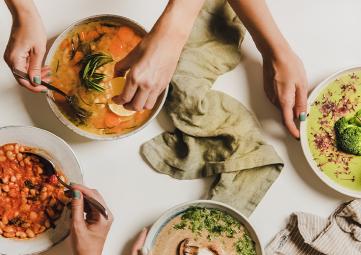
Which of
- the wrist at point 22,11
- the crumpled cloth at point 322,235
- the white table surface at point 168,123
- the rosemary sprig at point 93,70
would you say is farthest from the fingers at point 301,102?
the wrist at point 22,11

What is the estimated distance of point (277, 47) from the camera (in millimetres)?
1969

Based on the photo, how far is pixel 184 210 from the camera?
2.00 m

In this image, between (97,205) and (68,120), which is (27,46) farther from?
(97,205)

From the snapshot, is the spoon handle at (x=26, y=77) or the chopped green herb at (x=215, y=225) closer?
the spoon handle at (x=26, y=77)

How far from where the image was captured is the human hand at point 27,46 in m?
1.80

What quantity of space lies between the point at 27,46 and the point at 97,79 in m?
0.26

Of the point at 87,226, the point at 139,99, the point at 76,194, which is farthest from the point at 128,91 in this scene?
the point at 87,226

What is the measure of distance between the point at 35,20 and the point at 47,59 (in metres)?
0.16

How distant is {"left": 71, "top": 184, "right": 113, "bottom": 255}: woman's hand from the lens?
1866 mm

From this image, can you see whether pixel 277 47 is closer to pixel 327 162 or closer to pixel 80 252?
pixel 327 162

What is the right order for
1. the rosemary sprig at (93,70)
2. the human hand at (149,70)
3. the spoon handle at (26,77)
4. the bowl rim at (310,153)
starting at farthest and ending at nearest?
the bowl rim at (310,153) < the rosemary sprig at (93,70) < the spoon handle at (26,77) < the human hand at (149,70)

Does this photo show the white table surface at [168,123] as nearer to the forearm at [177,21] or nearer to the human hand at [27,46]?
the human hand at [27,46]

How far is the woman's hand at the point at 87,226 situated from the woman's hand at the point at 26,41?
0.42m

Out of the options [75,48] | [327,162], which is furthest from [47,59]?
[327,162]
